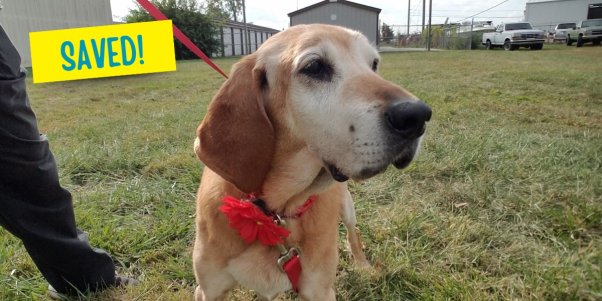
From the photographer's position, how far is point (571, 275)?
2.18m

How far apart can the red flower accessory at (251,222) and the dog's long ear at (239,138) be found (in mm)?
75

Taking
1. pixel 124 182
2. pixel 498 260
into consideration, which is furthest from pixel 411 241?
pixel 124 182

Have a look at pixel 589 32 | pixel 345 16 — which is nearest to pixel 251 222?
pixel 589 32

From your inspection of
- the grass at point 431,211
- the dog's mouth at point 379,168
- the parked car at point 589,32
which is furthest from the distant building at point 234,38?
the dog's mouth at point 379,168

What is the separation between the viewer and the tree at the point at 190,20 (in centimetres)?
2955

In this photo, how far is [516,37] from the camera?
25.1 metres

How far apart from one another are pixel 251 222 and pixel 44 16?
21624mm

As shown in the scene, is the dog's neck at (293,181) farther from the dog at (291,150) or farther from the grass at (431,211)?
the grass at (431,211)

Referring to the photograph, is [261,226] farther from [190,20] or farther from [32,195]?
[190,20]

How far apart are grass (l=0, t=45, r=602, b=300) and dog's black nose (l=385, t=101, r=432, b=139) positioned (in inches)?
43.6

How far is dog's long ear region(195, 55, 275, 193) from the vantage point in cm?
175

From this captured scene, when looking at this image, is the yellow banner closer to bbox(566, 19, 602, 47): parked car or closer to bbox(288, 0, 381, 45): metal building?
bbox(566, 19, 602, 47): parked car

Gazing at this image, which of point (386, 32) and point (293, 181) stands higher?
point (386, 32)

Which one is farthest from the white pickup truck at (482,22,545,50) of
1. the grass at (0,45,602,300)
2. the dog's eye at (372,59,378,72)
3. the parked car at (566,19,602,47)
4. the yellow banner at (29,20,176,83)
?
the dog's eye at (372,59,378,72)
